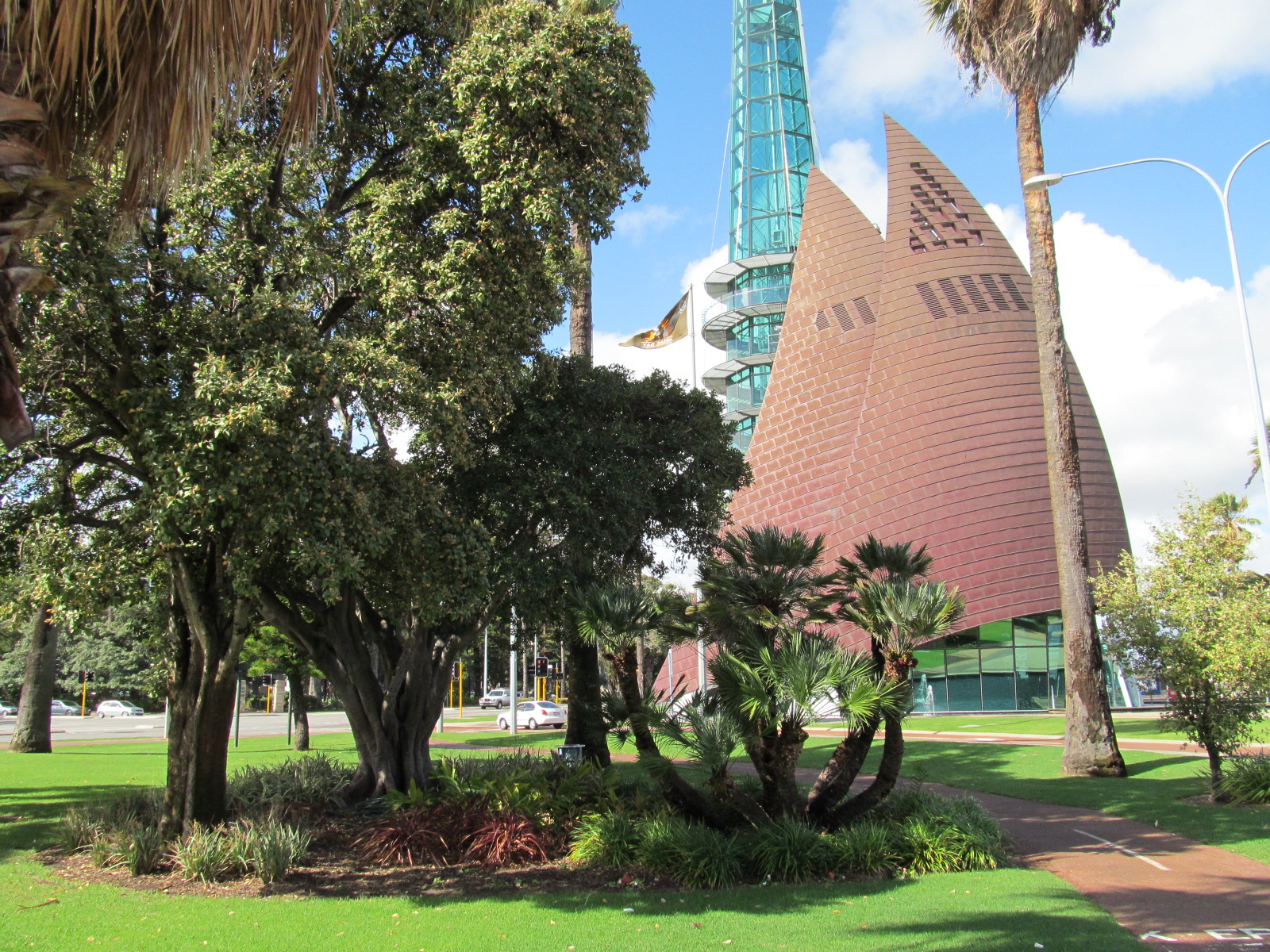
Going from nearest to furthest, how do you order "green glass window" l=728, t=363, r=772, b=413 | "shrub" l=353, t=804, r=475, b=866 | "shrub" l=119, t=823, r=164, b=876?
"shrub" l=119, t=823, r=164, b=876 → "shrub" l=353, t=804, r=475, b=866 → "green glass window" l=728, t=363, r=772, b=413

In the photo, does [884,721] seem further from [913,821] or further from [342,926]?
[342,926]

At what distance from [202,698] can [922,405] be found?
118 feet

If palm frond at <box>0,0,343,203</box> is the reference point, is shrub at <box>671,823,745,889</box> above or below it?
below

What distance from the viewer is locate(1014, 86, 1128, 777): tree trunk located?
17109mm

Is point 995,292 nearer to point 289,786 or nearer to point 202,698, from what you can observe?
point 289,786

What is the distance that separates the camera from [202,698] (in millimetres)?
11086

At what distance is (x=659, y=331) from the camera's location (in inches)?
1249

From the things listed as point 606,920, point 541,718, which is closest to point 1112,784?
point 606,920

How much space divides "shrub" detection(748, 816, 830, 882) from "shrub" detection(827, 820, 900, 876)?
0.11 metres

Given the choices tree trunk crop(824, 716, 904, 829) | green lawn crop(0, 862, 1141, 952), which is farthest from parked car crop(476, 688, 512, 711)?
green lawn crop(0, 862, 1141, 952)

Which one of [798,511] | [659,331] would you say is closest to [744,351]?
[798,511]

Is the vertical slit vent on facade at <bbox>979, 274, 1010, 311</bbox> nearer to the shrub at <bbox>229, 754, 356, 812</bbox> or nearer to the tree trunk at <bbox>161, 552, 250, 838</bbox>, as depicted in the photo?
the shrub at <bbox>229, 754, 356, 812</bbox>

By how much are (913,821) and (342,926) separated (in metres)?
6.06

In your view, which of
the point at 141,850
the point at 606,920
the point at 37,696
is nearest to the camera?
the point at 606,920
